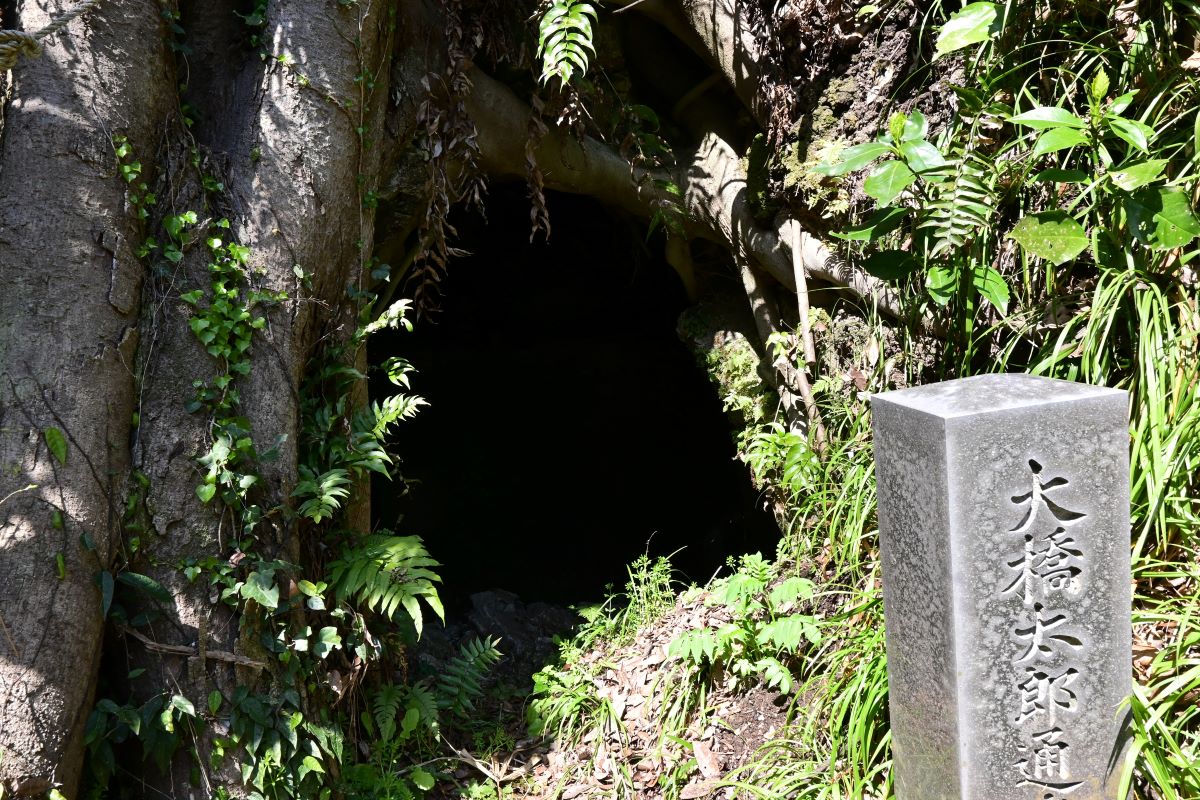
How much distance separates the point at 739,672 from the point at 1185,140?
88.7 inches

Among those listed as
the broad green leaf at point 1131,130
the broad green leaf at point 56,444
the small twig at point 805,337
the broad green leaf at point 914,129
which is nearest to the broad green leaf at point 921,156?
the broad green leaf at point 914,129

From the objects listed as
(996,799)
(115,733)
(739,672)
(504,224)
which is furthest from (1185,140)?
(504,224)

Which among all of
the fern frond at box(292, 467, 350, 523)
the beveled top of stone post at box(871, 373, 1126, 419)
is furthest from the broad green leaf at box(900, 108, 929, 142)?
the fern frond at box(292, 467, 350, 523)

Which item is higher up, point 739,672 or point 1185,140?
point 1185,140

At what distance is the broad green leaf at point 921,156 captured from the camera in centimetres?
268

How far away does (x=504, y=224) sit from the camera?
691 centimetres

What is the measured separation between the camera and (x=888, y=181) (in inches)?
104

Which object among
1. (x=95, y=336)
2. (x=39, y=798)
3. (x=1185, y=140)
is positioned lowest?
(x=39, y=798)

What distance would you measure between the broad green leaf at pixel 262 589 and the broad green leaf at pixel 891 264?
224 cm

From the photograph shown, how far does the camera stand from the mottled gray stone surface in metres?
1.95

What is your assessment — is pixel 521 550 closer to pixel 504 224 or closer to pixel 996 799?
pixel 504 224

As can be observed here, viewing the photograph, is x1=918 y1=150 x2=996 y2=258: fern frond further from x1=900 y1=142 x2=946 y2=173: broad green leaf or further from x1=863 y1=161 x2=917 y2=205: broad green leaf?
x1=863 y1=161 x2=917 y2=205: broad green leaf

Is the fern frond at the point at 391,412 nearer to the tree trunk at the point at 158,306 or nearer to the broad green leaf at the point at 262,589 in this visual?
the tree trunk at the point at 158,306

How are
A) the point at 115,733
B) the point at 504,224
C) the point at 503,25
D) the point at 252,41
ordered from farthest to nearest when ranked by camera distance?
the point at 504,224, the point at 503,25, the point at 252,41, the point at 115,733
